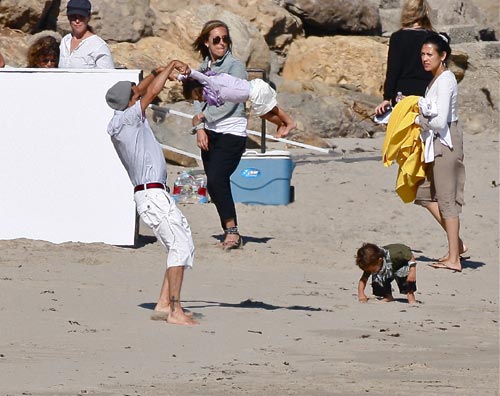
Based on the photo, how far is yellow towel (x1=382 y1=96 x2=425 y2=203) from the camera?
10.2m

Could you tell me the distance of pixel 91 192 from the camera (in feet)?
33.8

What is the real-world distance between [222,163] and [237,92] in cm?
194

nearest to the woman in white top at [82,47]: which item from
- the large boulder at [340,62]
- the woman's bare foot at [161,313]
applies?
the woman's bare foot at [161,313]

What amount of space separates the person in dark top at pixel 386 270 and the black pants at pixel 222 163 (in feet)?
5.72

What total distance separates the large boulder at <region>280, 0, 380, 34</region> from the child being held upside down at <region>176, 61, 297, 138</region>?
464 inches

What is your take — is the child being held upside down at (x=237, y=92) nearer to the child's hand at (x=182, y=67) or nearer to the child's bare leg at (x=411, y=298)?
the child's hand at (x=182, y=67)

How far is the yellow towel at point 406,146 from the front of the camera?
33.3 feet

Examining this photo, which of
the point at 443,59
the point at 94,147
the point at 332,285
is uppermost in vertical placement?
the point at 443,59

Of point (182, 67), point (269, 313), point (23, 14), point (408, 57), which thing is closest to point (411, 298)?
point (269, 313)

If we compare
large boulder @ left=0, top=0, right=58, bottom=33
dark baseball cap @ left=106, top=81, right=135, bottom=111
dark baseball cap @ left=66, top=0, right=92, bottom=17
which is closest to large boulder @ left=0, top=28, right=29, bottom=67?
large boulder @ left=0, top=0, right=58, bottom=33

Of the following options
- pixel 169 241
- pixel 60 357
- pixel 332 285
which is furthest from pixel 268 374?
pixel 332 285

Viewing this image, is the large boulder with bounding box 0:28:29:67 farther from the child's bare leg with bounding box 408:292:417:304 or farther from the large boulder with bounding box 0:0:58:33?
the child's bare leg with bounding box 408:292:417:304

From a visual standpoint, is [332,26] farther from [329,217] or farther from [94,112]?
[94,112]

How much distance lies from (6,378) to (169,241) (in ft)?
6.38
